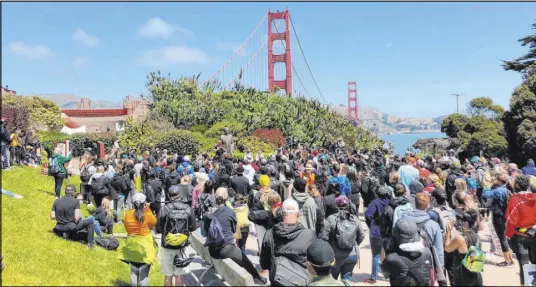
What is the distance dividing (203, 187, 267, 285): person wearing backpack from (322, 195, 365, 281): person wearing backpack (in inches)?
43.7

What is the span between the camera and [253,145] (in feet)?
87.2

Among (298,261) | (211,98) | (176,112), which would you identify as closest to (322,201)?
(298,261)

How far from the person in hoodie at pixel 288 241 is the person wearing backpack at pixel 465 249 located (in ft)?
4.52

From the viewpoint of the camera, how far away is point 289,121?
1206 inches

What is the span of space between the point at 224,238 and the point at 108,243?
133 inches

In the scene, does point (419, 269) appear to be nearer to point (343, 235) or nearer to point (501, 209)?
point (343, 235)

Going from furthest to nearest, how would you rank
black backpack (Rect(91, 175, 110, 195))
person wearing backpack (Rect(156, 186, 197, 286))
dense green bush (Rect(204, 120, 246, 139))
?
1. dense green bush (Rect(204, 120, 246, 139))
2. black backpack (Rect(91, 175, 110, 195))
3. person wearing backpack (Rect(156, 186, 197, 286))

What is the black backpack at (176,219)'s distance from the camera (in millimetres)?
4984

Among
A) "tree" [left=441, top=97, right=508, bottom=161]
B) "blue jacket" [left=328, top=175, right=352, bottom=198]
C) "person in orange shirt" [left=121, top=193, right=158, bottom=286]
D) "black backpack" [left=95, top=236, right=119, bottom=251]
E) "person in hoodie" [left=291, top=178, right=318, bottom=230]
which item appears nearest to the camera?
"person in orange shirt" [left=121, top=193, right=158, bottom=286]

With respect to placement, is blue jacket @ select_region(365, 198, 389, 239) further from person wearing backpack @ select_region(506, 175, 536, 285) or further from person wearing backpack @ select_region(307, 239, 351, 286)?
person wearing backpack @ select_region(307, 239, 351, 286)

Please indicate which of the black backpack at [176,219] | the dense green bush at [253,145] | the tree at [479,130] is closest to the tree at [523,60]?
the tree at [479,130]

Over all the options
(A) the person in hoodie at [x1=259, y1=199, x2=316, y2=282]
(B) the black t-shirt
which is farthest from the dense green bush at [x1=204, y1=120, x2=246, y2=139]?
(A) the person in hoodie at [x1=259, y1=199, x2=316, y2=282]

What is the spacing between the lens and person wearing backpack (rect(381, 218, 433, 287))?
3625mm

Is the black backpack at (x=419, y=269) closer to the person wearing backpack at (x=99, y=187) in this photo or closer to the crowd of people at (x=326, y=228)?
the crowd of people at (x=326, y=228)
